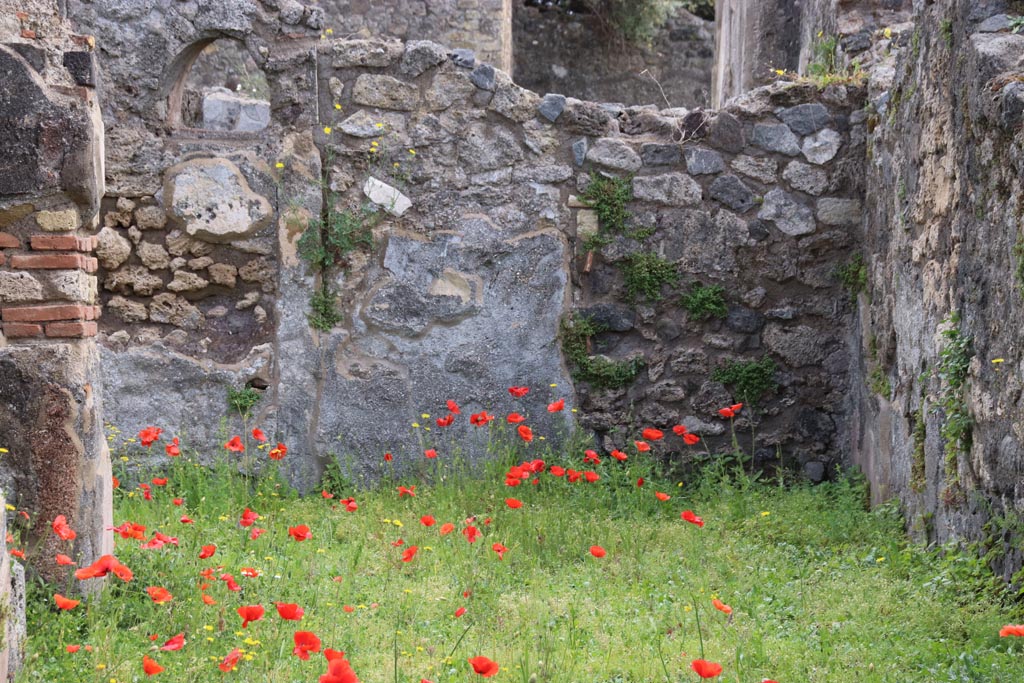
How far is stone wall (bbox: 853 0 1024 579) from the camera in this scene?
2730mm

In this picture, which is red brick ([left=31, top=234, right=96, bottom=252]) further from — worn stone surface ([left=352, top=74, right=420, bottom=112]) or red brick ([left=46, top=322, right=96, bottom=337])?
worn stone surface ([left=352, top=74, right=420, bottom=112])

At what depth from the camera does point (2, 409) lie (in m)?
3.05

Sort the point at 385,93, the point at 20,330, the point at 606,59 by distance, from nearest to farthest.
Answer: the point at 20,330
the point at 385,93
the point at 606,59

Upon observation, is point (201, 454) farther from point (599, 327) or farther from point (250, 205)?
point (599, 327)

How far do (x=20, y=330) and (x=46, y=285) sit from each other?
0.53 feet

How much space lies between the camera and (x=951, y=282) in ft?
10.8

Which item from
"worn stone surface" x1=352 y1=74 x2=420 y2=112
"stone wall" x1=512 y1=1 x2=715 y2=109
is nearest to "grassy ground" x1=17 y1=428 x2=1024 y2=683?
"worn stone surface" x1=352 y1=74 x2=420 y2=112

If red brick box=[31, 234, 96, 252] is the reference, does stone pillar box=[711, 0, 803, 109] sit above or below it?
above

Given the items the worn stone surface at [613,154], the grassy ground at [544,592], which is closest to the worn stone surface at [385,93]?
the worn stone surface at [613,154]

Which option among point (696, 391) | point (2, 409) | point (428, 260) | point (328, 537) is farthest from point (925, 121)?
point (2, 409)

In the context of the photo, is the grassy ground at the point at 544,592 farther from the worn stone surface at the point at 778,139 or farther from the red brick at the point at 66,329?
the worn stone surface at the point at 778,139

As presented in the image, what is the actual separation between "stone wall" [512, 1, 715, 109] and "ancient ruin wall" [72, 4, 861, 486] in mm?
6829

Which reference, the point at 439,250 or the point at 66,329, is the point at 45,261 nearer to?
the point at 66,329

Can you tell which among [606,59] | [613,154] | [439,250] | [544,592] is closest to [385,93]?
[439,250]
